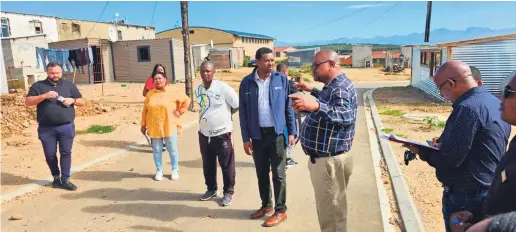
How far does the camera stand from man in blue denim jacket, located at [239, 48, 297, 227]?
395 cm

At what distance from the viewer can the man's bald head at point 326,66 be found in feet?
9.61

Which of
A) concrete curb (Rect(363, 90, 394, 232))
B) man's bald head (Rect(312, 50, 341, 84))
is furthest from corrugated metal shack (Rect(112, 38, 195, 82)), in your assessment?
man's bald head (Rect(312, 50, 341, 84))

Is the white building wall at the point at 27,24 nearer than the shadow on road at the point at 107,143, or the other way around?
the shadow on road at the point at 107,143

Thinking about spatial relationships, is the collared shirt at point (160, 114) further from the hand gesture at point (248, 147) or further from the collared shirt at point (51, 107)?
the hand gesture at point (248, 147)

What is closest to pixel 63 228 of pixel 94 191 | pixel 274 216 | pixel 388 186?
pixel 94 191

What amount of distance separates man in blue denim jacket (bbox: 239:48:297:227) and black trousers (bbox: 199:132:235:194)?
0.56 m

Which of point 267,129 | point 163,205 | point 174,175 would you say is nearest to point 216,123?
point 267,129

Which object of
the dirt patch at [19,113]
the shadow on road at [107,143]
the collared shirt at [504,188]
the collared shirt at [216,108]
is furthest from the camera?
the dirt patch at [19,113]

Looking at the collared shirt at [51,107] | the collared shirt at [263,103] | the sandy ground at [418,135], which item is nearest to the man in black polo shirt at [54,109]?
the collared shirt at [51,107]

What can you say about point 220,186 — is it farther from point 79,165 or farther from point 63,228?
point 79,165

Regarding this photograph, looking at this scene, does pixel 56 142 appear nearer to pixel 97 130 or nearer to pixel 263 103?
pixel 263 103

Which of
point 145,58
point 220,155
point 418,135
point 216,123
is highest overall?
point 145,58

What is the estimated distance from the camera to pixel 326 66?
2.93 meters

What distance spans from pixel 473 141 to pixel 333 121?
95 cm
